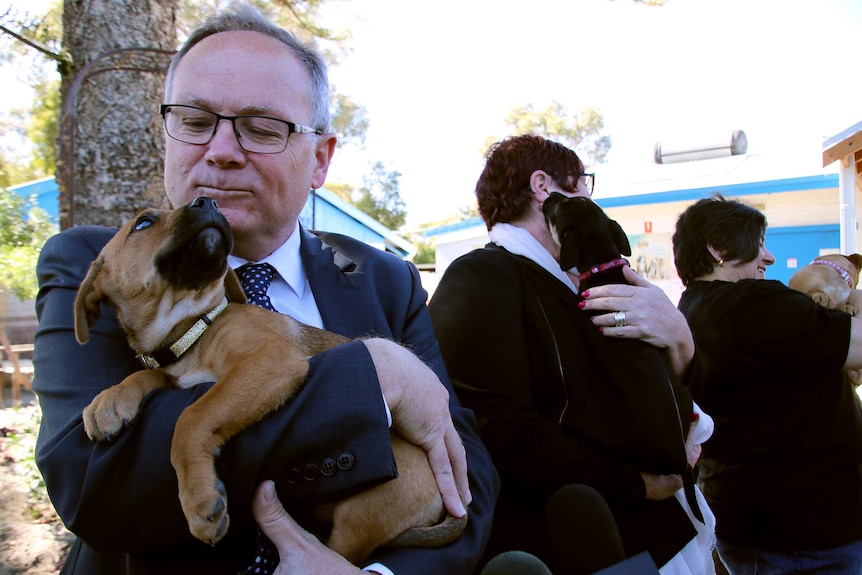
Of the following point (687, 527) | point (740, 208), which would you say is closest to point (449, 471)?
point (687, 527)

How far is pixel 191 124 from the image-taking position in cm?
200

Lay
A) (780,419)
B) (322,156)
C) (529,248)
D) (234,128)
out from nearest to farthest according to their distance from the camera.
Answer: (234,128)
(322,156)
(529,248)
(780,419)

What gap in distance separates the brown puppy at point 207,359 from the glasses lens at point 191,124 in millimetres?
269

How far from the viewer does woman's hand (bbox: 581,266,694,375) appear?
2.54 meters

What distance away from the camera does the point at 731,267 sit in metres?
3.81

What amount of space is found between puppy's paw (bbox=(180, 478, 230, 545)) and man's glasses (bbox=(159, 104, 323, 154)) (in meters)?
1.14

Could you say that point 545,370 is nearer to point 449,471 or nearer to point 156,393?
point 449,471

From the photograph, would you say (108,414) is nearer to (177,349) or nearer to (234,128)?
(177,349)

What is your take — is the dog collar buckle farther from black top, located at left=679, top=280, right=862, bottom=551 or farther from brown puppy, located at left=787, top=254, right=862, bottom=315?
brown puppy, located at left=787, top=254, right=862, bottom=315

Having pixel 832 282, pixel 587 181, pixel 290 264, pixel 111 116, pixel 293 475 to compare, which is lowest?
pixel 832 282

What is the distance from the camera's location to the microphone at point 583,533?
128cm

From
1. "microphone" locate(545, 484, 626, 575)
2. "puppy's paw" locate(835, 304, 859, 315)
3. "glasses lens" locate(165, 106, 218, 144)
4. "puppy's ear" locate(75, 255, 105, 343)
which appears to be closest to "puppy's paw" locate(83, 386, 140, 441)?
"puppy's ear" locate(75, 255, 105, 343)

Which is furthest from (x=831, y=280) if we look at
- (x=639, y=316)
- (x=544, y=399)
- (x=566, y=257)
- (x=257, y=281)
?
(x=257, y=281)

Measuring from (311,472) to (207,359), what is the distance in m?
0.65
